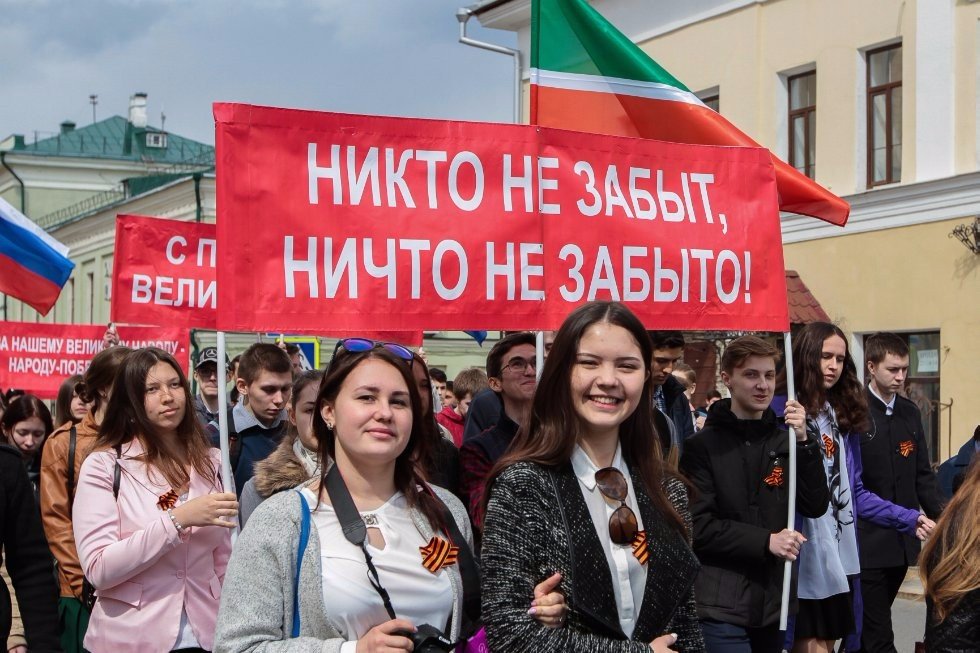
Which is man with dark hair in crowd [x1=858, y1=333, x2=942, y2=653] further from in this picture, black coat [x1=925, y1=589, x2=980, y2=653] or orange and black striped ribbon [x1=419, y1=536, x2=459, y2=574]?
orange and black striped ribbon [x1=419, y1=536, x2=459, y2=574]

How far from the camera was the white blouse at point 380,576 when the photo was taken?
3.30 meters

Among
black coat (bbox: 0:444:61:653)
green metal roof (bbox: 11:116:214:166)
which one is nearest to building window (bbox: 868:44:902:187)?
black coat (bbox: 0:444:61:653)

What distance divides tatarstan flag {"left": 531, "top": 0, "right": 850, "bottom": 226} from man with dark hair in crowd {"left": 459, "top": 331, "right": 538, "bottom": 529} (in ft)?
3.35

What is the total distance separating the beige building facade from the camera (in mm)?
17438

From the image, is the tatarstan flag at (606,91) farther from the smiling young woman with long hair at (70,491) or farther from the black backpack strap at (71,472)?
the black backpack strap at (71,472)

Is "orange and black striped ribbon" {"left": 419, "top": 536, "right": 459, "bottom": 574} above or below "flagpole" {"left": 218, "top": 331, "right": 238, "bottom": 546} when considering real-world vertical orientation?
below

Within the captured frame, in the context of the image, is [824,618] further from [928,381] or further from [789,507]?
[928,381]

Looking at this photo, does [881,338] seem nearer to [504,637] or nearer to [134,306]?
[504,637]

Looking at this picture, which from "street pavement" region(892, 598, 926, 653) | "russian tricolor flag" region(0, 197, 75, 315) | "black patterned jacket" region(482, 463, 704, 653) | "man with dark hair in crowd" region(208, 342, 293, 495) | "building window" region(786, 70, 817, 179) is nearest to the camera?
"black patterned jacket" region(482, 463, 704, 653)

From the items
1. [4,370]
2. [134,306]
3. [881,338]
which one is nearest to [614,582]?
[881,338]

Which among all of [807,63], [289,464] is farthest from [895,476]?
[807,63]

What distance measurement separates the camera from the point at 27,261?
30.2ft

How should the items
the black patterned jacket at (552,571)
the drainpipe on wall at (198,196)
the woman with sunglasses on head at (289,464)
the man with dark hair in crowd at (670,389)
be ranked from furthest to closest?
the drainpipe on wall at (198,196)
the man with dark hair in crowd at (670,389)
the woman with sunglasses on head at (289,464)
the black patterned jacket at (552,571)

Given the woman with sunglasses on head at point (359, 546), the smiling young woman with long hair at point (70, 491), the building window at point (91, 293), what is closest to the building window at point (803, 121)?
the smiling young woman with long hair at point (70, 491)
